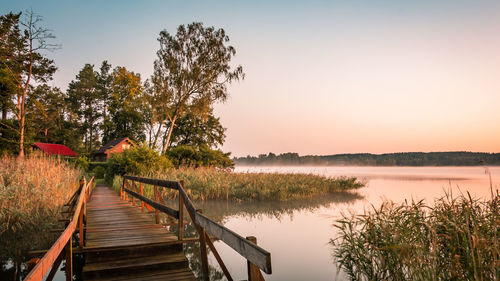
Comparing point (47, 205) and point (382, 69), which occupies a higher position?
point (382, 69)

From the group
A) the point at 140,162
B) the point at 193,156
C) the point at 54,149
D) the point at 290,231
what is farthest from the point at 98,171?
the point at 290,231

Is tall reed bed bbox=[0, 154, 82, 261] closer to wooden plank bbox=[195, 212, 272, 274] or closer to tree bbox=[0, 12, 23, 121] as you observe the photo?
wooden plank bbox=[195, 212, 272, 274]

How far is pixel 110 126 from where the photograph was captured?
153 feet

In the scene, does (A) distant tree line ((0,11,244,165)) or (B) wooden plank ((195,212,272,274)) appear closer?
(B) wooden plank ((195,212,272,274))

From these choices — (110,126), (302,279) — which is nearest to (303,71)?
(302,279)

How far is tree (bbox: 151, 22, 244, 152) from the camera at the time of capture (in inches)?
1064

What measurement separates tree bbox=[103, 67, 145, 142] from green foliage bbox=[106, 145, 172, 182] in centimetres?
2648

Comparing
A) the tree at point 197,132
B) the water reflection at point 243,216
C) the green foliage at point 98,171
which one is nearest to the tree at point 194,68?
the green foliage at point 98,171

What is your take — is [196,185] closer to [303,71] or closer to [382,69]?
[303,71]

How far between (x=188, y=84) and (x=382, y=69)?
17.7 meters

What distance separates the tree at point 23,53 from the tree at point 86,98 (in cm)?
2193

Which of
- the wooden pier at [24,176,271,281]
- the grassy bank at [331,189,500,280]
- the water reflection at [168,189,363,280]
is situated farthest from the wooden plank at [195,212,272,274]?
the water reflection at [168,189,363,280]

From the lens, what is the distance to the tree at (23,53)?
24.7 m

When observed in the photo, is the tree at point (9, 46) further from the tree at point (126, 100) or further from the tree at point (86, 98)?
the tree at point (86, 98)
